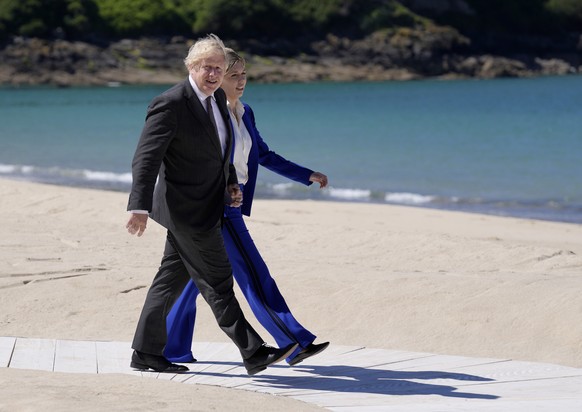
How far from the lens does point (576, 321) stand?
671 cm

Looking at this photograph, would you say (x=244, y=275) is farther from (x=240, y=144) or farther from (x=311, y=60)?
(x=311, y=60)

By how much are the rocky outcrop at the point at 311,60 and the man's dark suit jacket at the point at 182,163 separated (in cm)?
7661

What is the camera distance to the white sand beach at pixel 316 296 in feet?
14.9

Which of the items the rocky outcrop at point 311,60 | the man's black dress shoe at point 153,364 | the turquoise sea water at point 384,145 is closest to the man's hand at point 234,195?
the man's black dress shoe at point 153,364

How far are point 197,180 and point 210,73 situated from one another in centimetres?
47

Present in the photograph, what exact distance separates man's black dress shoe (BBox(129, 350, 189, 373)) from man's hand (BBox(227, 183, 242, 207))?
84 centimetres

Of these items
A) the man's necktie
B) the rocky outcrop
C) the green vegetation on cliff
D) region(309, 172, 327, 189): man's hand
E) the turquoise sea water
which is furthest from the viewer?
the green vegetation on cliff

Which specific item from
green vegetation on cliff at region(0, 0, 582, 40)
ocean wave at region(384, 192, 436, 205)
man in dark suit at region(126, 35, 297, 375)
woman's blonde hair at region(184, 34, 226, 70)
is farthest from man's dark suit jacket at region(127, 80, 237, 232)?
green vegetation on cliff at region(0, 0, 582, 40)

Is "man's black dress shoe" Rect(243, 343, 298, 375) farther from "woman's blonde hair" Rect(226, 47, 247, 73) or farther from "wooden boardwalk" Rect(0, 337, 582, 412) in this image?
"woman's blonde hair" Rect(226, 47, 247, 73)

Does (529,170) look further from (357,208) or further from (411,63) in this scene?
(411,63)

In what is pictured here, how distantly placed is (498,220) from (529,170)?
29.5ft

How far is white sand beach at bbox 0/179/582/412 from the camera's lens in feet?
14.9

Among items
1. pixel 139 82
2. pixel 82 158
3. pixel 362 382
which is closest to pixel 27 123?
pixel 82 158

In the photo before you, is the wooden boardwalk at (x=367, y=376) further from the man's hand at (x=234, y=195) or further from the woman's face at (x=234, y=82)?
the woman's face at (x=234, y=82)
